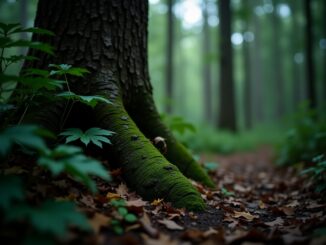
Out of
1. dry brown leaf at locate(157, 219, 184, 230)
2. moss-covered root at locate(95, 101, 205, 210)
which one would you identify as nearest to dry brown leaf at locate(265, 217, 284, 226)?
moss-covered root at locate(95, 101, 205, 210)

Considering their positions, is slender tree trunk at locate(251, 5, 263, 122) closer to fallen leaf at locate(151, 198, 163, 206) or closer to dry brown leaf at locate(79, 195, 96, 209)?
fallen leaf at locate(151, 198, 163, 206)

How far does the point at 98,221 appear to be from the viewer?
1.64 metres

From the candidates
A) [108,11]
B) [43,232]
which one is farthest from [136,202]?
[108,11]

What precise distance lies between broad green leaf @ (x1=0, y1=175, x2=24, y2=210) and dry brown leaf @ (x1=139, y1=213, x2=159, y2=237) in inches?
31.4

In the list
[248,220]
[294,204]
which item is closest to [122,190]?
[248,220]

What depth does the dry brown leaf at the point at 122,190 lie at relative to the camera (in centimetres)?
236

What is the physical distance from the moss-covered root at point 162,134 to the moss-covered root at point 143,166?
1.54 ft

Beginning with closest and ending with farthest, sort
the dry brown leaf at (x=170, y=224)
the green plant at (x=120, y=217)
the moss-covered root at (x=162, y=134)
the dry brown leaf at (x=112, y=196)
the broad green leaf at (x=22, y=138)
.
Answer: the broad green leaf at (x=22, y=138), the green plant at (x=120, y=217), the dry brown leaf at (x=170, y=224), the dry brown leaf at (x=112, y=196), the moss-covered root at (x=162, y=134)

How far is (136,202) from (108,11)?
6.79 ft

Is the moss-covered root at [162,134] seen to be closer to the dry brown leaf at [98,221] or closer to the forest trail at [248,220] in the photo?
the forest trail at [248,220]

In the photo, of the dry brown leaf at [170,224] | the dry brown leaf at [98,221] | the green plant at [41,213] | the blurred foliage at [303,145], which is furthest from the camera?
the blurred foliage at [303,145]

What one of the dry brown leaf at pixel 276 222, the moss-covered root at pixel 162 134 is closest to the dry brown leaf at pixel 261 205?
the dry brown leaf at pixel 276 222

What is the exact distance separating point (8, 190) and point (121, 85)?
1.85m

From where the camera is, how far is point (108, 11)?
2922 mm
